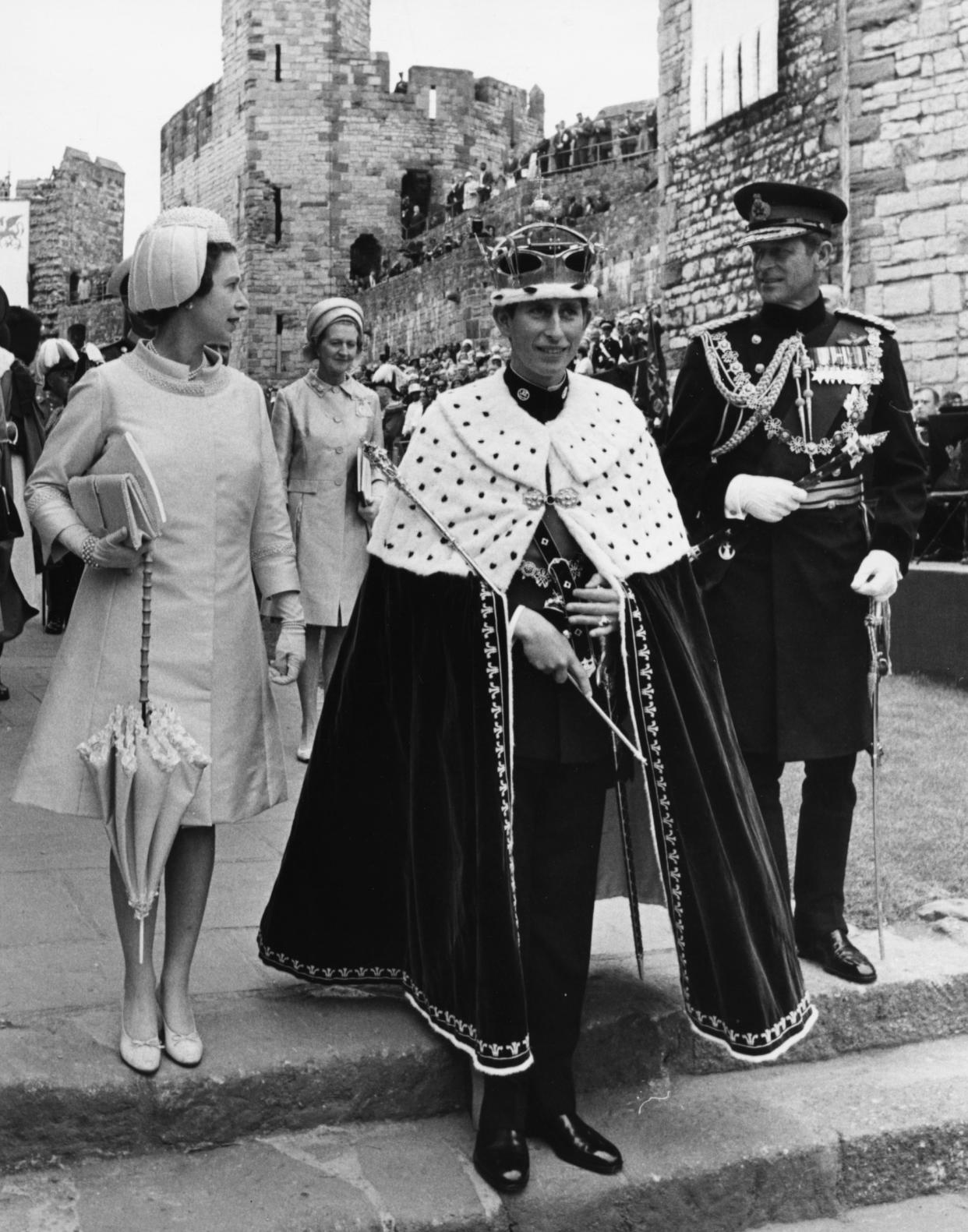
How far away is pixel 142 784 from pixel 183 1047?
58 cm

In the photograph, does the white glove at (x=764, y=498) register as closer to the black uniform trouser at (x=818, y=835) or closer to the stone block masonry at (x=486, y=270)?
the black uniform trouser at (x=818, y=835)

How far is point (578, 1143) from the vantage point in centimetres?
312

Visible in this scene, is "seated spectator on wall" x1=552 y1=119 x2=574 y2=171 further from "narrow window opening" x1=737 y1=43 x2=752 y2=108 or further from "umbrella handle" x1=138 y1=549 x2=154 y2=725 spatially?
"umbrella handle" x1=138 y1=549 x2=154 y2=725

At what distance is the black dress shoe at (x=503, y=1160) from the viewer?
3008 millimetres

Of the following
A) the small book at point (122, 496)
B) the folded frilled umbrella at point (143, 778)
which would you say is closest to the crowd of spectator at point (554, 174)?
the small book at point (122, 496)

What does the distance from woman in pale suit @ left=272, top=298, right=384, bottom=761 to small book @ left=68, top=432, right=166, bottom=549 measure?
313cm

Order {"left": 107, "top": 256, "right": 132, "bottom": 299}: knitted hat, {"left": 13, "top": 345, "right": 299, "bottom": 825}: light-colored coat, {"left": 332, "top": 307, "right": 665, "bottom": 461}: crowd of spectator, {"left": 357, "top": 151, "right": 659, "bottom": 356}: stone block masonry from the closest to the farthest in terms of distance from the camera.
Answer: {"left": 13, "top": 345, "right": 299, "bottom": 825}: light-colored coat, {"left": 107, "top": 256, "right": 132, "bottom": 299}: knitted hat, {"left": 332, "top": 307, "right": 665, "bottom": 461}: crowd of spectator, {"left": 357, "top": 151, "right": 659, "bottom": 356}: stone block masonry

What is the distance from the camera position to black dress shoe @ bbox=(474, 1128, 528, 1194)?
301cm

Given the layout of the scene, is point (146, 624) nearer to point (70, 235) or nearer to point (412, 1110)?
point (412, 1110)

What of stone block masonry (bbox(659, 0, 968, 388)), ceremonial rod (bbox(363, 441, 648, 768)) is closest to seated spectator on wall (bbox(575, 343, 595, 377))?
stone block masonry (bbox(659, 0, 968, 388))

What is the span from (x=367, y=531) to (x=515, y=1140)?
3.62 m

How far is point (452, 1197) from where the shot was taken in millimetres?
3010

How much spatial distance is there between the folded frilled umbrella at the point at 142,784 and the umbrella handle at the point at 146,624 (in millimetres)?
23

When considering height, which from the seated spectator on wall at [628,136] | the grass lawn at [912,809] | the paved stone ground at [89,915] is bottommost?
the grass lawn at [912,809]
